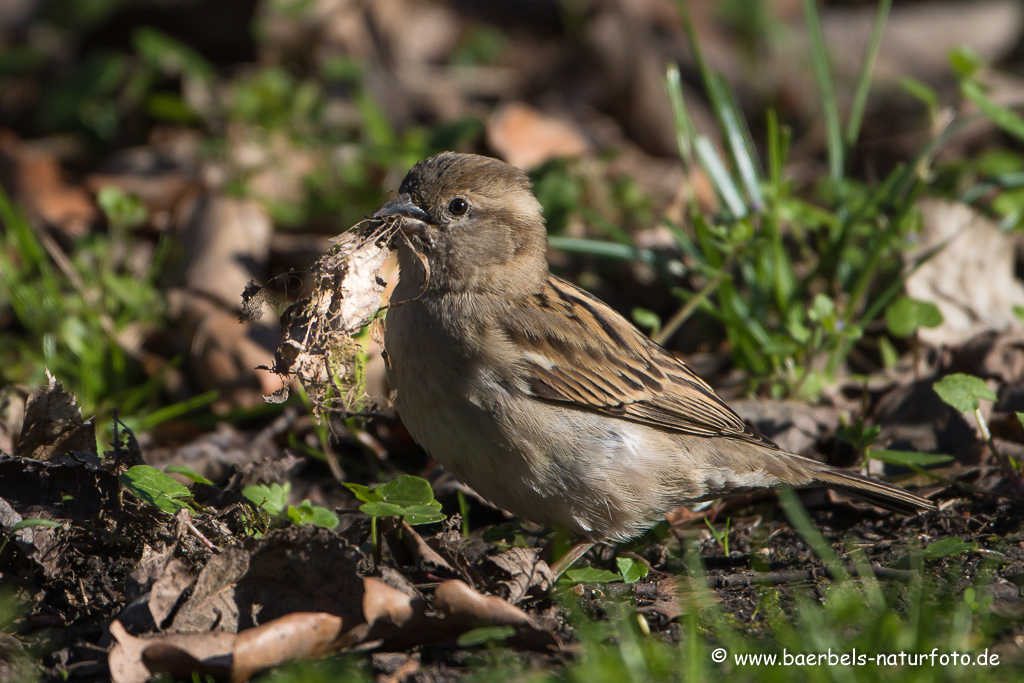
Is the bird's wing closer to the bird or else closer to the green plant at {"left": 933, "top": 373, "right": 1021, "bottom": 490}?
the bird

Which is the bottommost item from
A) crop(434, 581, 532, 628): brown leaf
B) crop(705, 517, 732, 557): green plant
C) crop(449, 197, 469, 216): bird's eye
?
crop(705, 517, 732, 557): green plant

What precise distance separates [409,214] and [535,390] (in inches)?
39.4

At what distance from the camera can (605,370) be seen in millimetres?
4367

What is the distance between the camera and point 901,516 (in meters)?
4.37

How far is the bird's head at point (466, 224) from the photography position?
173 inches

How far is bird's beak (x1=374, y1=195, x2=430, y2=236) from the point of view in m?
4.36

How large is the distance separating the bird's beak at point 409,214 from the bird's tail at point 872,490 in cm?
207

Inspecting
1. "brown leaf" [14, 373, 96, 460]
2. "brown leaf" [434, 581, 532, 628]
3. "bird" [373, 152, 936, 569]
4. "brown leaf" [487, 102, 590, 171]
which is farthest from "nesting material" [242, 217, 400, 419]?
"brown leaf" [487, 102, 590, 171]

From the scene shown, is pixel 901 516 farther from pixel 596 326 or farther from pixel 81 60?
pixel 81 60

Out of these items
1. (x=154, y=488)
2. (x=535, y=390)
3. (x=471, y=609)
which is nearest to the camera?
(x=471, y=609)

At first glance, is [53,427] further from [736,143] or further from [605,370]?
[736,143]

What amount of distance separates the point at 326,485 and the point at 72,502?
1.56 meters

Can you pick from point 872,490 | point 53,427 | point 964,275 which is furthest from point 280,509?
point 964,275

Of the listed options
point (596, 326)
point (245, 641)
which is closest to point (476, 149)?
point (596, 326)
